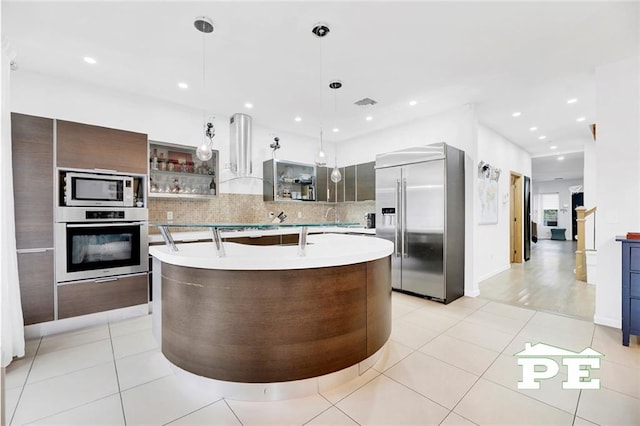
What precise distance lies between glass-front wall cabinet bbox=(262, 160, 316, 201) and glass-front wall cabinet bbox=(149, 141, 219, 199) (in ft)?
3.15

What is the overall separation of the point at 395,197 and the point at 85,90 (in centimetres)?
436

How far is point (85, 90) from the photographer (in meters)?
3.61

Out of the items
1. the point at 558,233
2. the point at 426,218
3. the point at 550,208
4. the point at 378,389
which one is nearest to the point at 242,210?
the point at 426,218

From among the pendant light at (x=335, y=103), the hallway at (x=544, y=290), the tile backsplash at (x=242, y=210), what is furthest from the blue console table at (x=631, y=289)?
the tile backsplash at (x=242, y=210)

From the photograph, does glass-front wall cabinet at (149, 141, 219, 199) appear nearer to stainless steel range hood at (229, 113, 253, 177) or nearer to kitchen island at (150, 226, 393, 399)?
stainless steel range hood at (229, 113, 253, 177)

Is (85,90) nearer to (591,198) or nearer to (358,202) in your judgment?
(358,202)

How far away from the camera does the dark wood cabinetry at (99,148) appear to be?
3045 mm

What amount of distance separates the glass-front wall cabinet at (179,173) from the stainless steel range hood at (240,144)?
28 cm

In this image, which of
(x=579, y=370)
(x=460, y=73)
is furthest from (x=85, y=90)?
(x=579, y=370)

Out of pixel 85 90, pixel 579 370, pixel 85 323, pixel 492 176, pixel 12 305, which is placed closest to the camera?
pixel 579 370

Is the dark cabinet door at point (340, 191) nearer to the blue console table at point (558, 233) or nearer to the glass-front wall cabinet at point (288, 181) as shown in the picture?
the glass-front wall cabinet at point (288, 181)

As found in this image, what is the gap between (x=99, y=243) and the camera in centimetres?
325

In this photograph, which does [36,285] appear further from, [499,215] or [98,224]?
[499,215]

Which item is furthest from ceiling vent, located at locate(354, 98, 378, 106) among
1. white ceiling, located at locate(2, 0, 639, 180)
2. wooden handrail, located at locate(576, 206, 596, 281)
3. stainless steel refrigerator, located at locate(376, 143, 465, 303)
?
wooden handrail, located at locate(576, 206, 596, 281)
